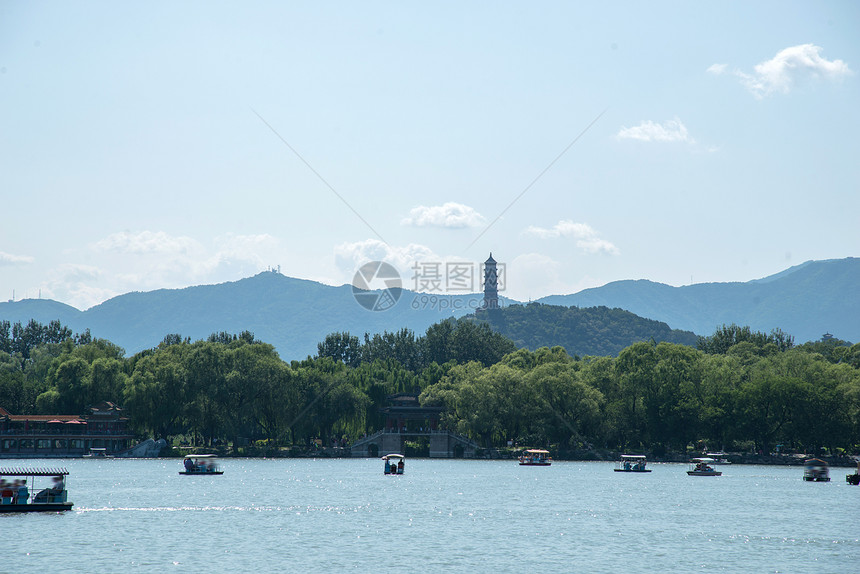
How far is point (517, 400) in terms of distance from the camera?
12975 centimetres

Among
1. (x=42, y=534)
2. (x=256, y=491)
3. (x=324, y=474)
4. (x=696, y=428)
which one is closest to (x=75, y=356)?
(x=324, y=474)

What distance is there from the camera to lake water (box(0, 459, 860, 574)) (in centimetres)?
4622

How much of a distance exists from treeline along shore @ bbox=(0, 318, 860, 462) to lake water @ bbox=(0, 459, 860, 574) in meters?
22.7

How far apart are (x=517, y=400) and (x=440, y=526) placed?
233ft

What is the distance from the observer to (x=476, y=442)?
14050cm

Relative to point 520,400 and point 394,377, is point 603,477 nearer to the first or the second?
point 520,400

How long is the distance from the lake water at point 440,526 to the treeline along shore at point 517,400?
22685mm

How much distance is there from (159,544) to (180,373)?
83226 millimetres

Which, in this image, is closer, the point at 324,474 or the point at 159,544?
the point at 159,544

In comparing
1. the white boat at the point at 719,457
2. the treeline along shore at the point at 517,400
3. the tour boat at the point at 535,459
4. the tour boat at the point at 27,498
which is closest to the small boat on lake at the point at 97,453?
the treeline along shore at the point at 517,400

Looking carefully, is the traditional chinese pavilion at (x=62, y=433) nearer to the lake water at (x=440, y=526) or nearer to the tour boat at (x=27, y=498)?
the lake water at (x=440, y=526)

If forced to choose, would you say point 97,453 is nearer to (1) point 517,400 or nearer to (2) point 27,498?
(1) point 517,400

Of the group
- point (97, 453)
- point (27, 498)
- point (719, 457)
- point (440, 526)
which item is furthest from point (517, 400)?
point (27, 498)

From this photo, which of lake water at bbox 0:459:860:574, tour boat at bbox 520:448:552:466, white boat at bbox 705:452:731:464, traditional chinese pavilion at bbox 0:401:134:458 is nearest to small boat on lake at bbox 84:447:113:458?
traditional chinese pavilion at bbox 0:401:134:458
